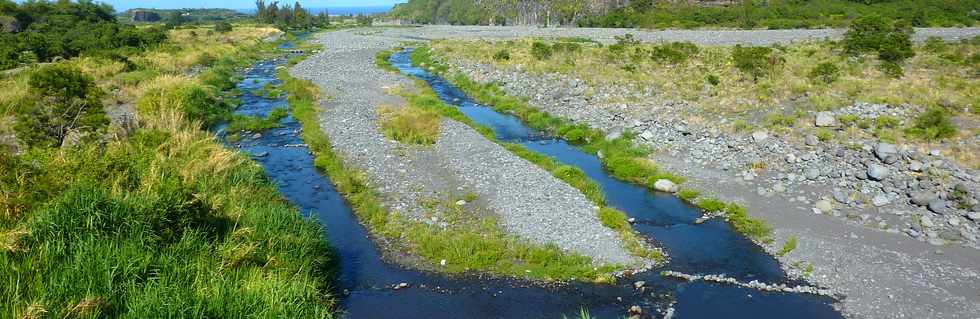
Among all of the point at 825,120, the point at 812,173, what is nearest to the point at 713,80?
the point at 825,120

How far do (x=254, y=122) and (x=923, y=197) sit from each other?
30.8 m

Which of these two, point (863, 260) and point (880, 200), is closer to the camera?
point (863, 260)

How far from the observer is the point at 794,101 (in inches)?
1289

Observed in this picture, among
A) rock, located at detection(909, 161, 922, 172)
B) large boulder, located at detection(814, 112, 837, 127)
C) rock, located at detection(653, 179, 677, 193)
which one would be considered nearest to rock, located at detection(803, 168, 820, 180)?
rock, located at detection(909, 161, 922, 172)

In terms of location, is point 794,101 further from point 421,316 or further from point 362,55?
point 362,55

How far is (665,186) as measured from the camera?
23.2 m

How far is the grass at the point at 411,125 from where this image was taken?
92.9 feet

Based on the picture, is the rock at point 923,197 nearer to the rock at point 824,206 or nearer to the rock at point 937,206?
the rock at point 937,206

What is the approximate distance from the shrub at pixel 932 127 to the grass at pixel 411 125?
68.7 ft

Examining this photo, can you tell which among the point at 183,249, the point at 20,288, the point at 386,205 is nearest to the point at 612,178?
the point at 386,205

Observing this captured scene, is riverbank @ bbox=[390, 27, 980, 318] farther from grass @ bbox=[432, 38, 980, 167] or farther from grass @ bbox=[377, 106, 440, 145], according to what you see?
grass @ bbox=[377, 106, 440, 145]

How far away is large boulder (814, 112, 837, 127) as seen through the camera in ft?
91.1

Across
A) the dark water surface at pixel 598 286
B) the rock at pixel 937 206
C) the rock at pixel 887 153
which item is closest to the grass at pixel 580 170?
the dark water surface at pixel 598 286

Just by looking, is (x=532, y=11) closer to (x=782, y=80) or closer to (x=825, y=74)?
(x=782, y=80)
